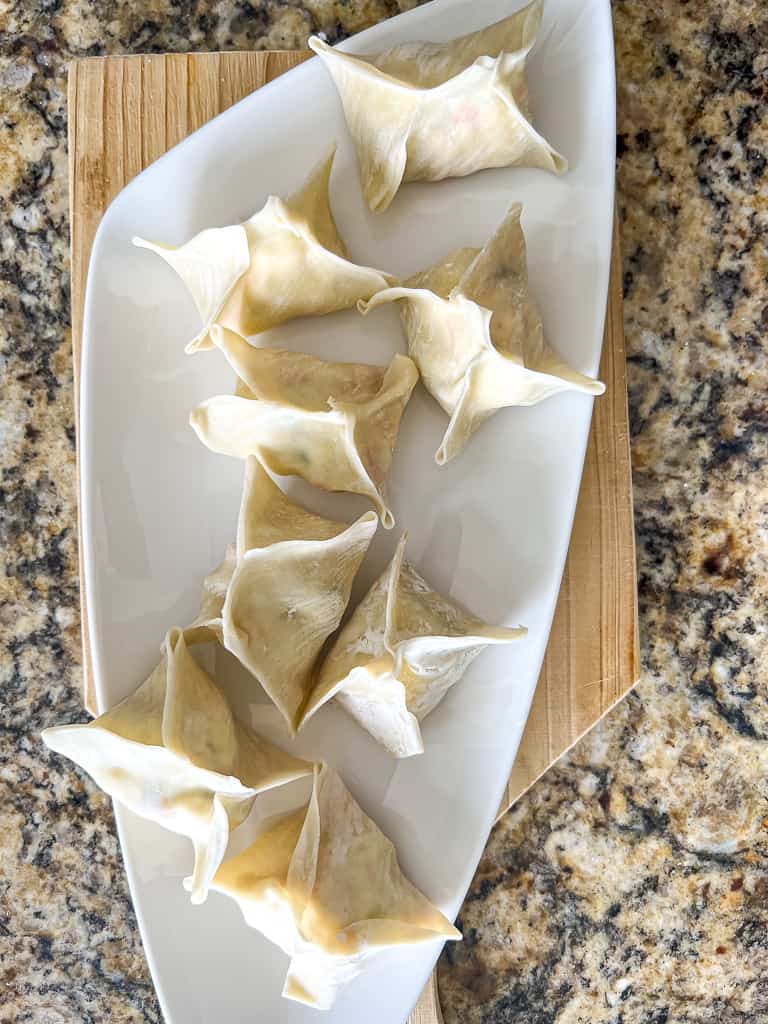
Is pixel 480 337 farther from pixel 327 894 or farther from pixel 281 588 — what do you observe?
pixel 327 894

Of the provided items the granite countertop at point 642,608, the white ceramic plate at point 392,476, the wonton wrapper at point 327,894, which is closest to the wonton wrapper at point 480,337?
the white ceramic plate at point 392,476

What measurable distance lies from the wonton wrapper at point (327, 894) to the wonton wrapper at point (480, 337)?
0.91 feet

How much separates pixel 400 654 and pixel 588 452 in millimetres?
251

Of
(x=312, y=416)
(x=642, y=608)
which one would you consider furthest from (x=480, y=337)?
(x=642, y=608)

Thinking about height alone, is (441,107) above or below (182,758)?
above

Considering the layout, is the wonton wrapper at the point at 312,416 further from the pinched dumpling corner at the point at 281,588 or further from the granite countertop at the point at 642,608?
the granite countertop at the point at 642,608

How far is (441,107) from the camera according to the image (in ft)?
2.22

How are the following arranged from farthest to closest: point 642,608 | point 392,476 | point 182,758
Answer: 1. point 642,608
2. point 392,476
3. point 182,758

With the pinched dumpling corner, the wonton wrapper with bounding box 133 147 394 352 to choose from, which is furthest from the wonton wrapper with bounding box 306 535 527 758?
the wonton wrapper with bounding box 133 147 394 352

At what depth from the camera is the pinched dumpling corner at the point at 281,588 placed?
0.64 metres

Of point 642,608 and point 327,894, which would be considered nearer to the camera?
point 327,894

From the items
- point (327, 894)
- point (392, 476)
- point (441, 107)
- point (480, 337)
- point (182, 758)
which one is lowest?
point (327, 894)

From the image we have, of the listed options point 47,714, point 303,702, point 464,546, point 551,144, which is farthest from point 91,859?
point 551,144

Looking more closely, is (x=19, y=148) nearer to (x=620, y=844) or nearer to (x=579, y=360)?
(x=579, y=360)
